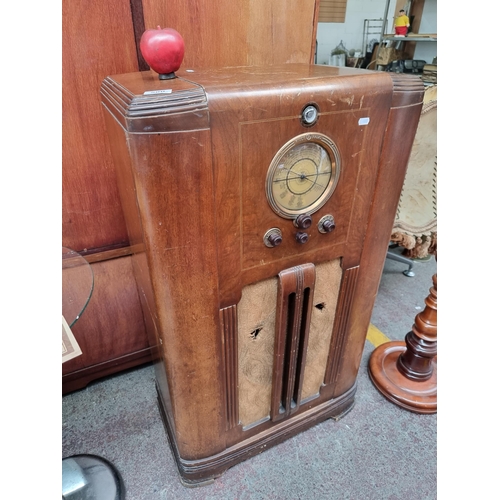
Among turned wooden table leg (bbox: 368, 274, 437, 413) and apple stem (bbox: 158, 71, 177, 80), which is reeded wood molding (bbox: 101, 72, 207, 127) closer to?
apple stem (bbox: 158, 71, 177, 80)

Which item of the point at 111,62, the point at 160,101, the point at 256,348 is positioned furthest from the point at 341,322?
the point at 111,62

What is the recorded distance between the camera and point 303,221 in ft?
3.00

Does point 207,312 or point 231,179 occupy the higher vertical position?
point 231,179

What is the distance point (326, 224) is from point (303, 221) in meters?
0.09

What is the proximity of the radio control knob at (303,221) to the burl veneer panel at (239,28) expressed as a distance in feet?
2.18

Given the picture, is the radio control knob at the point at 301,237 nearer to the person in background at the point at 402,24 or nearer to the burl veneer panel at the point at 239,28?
the burl veneer panel at the point at 239,28

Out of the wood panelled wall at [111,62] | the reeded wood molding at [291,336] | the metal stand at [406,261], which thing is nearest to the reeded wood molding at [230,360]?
the reeded wood molding at [291,336]

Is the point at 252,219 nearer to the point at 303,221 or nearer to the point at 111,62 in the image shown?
the point at 303,221

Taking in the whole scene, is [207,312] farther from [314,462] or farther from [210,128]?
[314,462]

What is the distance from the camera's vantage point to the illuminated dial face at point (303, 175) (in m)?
0.83

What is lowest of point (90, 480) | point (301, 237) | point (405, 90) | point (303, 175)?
point (90, 480)

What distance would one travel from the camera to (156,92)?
0.70 meters

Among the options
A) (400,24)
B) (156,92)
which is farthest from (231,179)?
(400,24)

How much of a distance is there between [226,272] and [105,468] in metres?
0.92
